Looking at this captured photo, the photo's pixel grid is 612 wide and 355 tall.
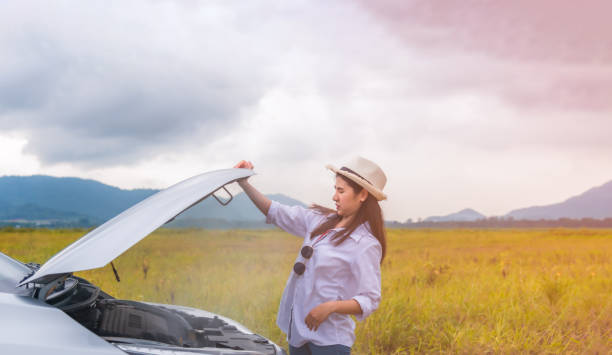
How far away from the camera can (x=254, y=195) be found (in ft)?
9.10

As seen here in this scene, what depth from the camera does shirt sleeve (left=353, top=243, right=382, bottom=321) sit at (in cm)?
223

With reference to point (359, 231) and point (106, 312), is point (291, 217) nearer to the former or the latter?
point (359, 231)

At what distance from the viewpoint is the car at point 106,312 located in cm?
171

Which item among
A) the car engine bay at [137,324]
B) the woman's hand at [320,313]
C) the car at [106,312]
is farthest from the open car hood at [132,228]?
the woman's hand at [320,313]

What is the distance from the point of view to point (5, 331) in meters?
1.67

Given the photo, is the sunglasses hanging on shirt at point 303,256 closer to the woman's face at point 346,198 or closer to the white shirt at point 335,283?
the white shirt at point 335,283

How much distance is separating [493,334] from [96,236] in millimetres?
4086

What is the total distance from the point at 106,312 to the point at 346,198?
4.20ft

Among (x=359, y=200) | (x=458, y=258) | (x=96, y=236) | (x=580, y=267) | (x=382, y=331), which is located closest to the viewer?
(x=96, y=236)

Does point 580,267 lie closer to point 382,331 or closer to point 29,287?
point 382,331

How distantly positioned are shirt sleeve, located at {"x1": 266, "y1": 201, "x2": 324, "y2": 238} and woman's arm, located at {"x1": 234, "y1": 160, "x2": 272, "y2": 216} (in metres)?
0.03

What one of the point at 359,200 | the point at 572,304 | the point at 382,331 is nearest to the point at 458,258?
the point at 572,304

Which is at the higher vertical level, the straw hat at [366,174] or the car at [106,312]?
the straw hat at [366,174]

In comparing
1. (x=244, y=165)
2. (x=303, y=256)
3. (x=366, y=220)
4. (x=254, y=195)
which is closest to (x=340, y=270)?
(x=303, y=256)
